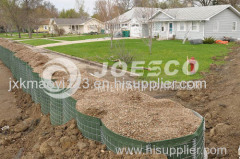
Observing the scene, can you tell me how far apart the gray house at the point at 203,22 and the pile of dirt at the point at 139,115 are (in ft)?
71.2

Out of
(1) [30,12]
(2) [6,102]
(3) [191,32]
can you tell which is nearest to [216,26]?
(3) [191,32]

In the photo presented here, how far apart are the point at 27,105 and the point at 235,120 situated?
21.8ft

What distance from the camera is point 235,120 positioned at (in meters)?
5.87

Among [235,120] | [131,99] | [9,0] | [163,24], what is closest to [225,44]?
[163,24]

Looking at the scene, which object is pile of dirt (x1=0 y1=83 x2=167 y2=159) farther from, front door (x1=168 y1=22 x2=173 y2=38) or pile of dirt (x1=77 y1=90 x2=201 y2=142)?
front door (x1=168 y1=22 x2=173 y2=38)

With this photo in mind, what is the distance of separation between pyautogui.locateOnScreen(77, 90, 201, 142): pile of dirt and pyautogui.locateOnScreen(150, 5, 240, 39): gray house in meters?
21.7

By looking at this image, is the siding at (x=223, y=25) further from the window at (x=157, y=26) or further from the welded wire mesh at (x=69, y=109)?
the welded wire mesh at (x=69, y=109)

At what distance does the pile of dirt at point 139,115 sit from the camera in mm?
3597

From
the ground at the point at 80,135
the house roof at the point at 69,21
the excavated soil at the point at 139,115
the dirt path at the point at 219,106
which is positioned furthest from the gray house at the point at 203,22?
the house roof at the point at 69,21

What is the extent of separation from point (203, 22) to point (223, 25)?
8.97 ft

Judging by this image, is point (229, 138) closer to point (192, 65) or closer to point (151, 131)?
point (151, 131)

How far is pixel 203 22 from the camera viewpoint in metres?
26.2

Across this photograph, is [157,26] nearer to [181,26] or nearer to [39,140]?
[181,26]

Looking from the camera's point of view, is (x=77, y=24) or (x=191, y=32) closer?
(x=191, y=32)
